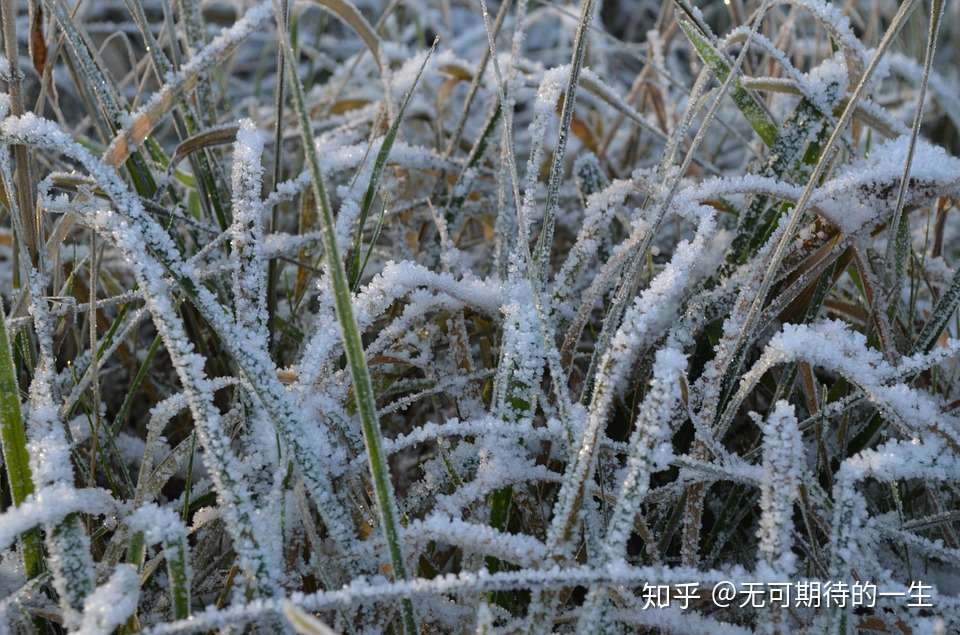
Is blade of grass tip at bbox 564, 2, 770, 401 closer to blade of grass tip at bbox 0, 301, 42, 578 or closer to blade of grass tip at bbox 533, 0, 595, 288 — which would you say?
blade of grass tip at bbox 533, 0, 595, 288

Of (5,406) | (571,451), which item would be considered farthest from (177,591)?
(571,451)

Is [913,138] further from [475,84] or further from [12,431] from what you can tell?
[12,431]

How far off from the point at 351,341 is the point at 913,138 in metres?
0.47

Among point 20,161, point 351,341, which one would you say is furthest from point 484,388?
point 20,161

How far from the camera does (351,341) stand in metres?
0.53

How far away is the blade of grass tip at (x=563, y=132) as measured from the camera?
71 cm

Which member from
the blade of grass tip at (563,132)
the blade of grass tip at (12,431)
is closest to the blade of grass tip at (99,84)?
the blade of grass tip at (12,431)

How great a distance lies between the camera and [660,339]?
0.85 m

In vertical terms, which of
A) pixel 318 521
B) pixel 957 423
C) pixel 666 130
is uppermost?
pixel 666 130

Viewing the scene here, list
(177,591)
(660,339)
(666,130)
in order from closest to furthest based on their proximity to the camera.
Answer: (177,591), (660,339), (666,130)

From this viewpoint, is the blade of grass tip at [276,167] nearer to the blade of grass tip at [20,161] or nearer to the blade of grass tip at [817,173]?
the blade of grass tip at [20,161]

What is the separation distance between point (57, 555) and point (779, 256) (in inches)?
22.0

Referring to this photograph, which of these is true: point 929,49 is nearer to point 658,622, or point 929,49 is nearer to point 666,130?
point 658,622

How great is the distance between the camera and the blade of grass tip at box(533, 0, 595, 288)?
0.71 m
